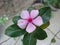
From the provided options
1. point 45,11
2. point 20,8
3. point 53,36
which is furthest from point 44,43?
point 20,8

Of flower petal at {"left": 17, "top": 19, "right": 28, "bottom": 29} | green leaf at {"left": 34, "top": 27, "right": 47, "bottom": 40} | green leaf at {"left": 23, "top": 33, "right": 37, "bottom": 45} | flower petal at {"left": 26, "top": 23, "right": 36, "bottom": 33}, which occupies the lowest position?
green leaf at {"left": 23, "top": 33, "right": 37, "bottom": 45}

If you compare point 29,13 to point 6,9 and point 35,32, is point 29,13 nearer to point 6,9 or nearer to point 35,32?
point 35,32

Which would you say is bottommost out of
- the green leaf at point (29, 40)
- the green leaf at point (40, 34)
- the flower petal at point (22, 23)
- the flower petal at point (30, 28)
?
the green leaf at point (29, 40)

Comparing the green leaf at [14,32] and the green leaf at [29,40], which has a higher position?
the green leaf at [14,32]

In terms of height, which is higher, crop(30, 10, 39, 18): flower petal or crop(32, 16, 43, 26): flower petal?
crop(30, 10, 39, 18): flower petal

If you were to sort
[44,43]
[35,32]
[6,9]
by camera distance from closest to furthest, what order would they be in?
[35,32] < [44,43] < [6,9]
